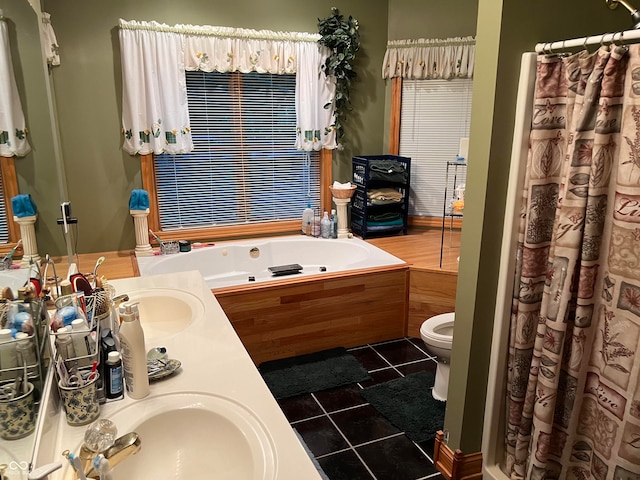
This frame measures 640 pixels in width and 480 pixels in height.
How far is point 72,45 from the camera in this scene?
3309 millimetres

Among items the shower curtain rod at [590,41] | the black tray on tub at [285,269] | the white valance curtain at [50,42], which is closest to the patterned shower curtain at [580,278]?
the shower curtain rod at [590,41]

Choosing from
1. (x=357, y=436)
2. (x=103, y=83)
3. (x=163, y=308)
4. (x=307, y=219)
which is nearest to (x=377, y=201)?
(x=307, y=219)

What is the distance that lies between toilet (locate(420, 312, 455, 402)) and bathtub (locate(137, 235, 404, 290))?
794 mm

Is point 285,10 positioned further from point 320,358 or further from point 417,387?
point 417,387

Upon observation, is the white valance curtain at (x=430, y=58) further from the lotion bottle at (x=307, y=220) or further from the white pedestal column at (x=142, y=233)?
the white pedestal column at (x=142, y=233)

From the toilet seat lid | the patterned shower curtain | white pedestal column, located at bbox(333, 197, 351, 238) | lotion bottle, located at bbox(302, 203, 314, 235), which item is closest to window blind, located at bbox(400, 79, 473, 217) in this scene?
white pedestal column, located at bbox(333, 197, 351, 238)

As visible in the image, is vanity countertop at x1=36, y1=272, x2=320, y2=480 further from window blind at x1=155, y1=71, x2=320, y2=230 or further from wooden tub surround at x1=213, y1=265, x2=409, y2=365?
window blind at x1=155, y1=71, x2=320, y2=230

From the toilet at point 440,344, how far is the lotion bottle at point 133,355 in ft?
5.65

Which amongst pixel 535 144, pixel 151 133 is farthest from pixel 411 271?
pixel 151 133

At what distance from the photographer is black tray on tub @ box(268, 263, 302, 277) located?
380cm

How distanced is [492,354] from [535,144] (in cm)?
85

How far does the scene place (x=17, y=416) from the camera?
91 centimetres

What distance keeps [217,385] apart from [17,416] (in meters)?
0.49

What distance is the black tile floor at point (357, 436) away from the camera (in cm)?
219
